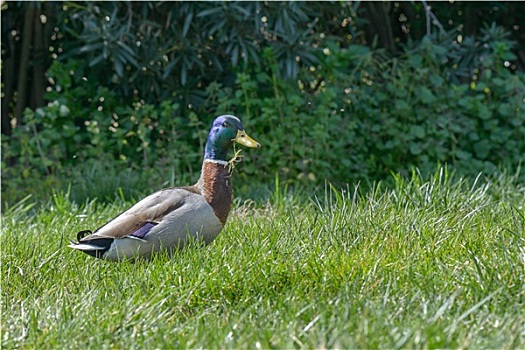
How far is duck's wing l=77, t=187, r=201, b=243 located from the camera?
12.6ft

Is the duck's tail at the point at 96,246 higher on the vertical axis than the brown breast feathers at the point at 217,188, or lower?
lower

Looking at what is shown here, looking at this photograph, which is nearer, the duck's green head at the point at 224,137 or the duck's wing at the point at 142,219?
the duck's wing at the point at 142,219

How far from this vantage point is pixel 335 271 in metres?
3.35

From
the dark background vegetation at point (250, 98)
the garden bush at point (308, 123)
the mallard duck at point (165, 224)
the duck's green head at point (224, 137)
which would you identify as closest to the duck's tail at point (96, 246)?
the mallard duck at point (165, 224)

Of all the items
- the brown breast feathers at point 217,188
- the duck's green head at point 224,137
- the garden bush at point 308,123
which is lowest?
the garden bush at point 308,123

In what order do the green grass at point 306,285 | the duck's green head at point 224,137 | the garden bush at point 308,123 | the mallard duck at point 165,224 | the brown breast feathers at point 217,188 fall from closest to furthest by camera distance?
the green grass at point 306,285
the mallard duck at point 165,224
the brown breast feathers at point 217,188
the duck's green head at point 224,137
the garden bush at point 308,123

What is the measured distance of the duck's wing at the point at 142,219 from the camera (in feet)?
12.6

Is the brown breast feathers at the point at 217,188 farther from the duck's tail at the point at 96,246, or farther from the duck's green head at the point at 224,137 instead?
the duck's tail at the point at 96,246

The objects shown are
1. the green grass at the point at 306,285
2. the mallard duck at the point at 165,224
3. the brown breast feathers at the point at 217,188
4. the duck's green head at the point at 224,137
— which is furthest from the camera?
the duck's green head at the point at 224,137

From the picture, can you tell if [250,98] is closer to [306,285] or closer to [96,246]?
[96,246]

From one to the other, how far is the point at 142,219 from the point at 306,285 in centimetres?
88

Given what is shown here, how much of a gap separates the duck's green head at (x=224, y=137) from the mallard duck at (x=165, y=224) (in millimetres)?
104

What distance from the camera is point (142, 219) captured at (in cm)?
385

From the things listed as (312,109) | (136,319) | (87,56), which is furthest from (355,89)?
(136,319)
